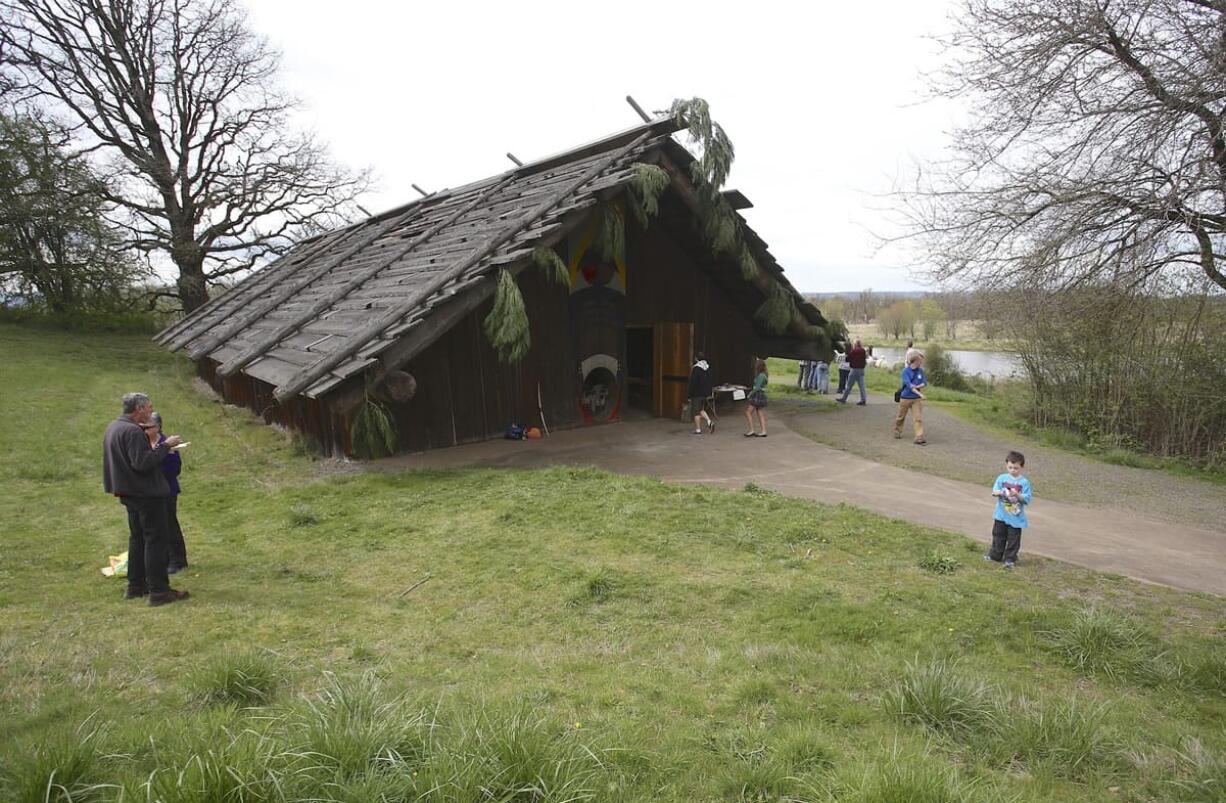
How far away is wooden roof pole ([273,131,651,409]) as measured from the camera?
25.6 ft

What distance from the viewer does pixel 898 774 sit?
95.5 inches

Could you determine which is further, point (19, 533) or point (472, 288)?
point (472, 288)

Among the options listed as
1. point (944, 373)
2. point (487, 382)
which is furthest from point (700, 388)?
point (944, 373)

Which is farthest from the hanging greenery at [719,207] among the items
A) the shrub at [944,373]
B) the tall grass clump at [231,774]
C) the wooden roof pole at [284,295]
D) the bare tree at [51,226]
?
the bare tree at [51,226]

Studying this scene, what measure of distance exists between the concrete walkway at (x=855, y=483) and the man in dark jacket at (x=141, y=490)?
412cm

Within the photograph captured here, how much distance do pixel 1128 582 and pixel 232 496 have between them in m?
9.58

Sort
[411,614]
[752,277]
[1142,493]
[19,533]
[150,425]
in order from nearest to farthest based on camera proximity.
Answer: [411,614] < [150,425] < [19,533] < [1142,493] < [752,277]

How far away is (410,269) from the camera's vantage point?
1053cm

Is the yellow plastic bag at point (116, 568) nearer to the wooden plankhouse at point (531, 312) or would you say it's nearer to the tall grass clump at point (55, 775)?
the wooden plankhouse at point (531, 312)

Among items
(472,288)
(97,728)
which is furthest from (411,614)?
(472,288)

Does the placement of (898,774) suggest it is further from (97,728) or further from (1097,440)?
(1097,440)

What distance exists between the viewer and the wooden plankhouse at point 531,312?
28.0ft

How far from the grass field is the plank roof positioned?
86.7 inches

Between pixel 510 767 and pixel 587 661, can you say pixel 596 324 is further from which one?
pixel 510 767
